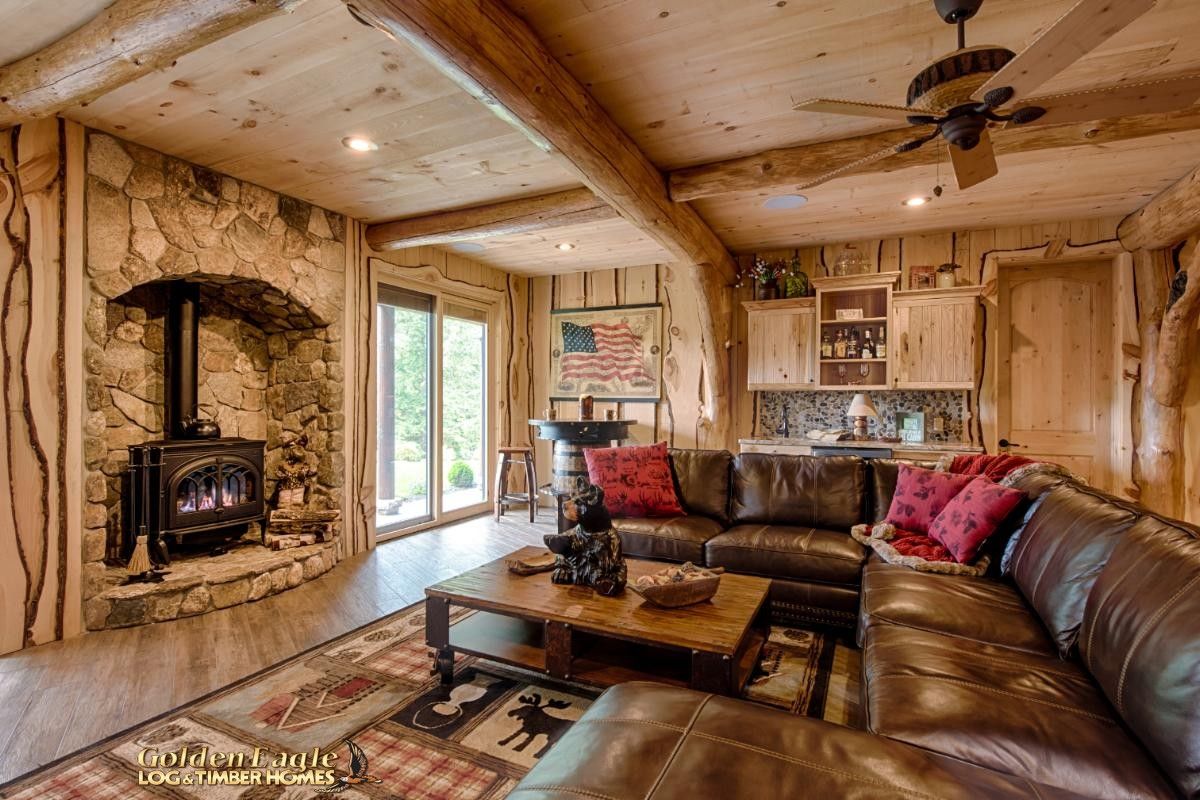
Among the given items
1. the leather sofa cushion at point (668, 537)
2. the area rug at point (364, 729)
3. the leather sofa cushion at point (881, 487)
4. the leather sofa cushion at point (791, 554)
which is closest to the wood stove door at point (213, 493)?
the area rug at point (364, 729)

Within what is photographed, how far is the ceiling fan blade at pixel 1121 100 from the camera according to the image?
67.7 inches

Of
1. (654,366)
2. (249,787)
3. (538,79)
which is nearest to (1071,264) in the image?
(654,366)

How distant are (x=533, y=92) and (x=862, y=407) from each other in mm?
3684

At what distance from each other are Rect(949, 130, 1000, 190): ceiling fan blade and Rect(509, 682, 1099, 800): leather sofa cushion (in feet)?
6.57

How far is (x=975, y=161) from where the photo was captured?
2.20m

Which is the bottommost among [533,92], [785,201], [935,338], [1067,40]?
[935,338]

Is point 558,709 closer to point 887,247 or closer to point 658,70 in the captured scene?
point 658,70

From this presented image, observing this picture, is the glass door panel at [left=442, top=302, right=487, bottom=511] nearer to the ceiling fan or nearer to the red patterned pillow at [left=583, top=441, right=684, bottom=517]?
the red patterned pillow at [left=583, top=441, right=684, bottom=517]

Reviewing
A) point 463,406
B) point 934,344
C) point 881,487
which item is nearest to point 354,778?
point 881,487

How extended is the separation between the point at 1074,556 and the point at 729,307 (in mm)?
3830

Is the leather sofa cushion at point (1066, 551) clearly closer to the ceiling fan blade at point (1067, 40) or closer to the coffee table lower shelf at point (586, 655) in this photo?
the coffee table lower shelf at point (586, 655)

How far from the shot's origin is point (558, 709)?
2115 mm

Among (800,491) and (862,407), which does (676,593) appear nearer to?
(800,491)

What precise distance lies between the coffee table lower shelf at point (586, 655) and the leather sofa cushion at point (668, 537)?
725mm
